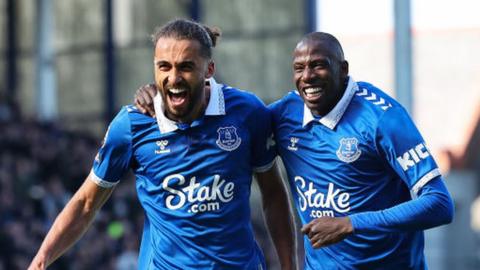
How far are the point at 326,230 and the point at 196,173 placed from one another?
→ 2.85ft

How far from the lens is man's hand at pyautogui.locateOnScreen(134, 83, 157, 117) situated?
7027 mm

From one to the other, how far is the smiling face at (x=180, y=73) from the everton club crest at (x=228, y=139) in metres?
0.21

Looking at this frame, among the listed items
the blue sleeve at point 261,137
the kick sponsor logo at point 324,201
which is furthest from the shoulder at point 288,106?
the kick sponsor logo at point 324,201

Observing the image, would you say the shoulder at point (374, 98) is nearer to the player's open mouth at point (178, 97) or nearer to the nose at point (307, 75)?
the nose at point (307, 75)

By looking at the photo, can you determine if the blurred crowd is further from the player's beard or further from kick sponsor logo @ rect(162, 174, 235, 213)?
the player's beard

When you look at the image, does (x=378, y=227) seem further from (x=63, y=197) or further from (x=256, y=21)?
(x=256, y=21)

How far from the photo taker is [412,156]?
652cm

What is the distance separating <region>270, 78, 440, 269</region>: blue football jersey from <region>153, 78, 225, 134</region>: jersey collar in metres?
0.44

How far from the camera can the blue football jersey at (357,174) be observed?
21.9 ft

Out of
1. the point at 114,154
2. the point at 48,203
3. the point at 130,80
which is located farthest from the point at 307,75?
the point at 130,80

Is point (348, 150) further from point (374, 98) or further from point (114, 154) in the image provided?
point (114, 154)

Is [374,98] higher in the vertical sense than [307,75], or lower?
lower

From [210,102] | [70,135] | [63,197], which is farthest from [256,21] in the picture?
[210,102]

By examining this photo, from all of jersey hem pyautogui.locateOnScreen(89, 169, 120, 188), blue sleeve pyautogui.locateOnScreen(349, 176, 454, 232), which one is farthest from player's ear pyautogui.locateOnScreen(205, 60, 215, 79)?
blue sleeve pyautogui.locateOnScreen(349, 176, 454, 232)
